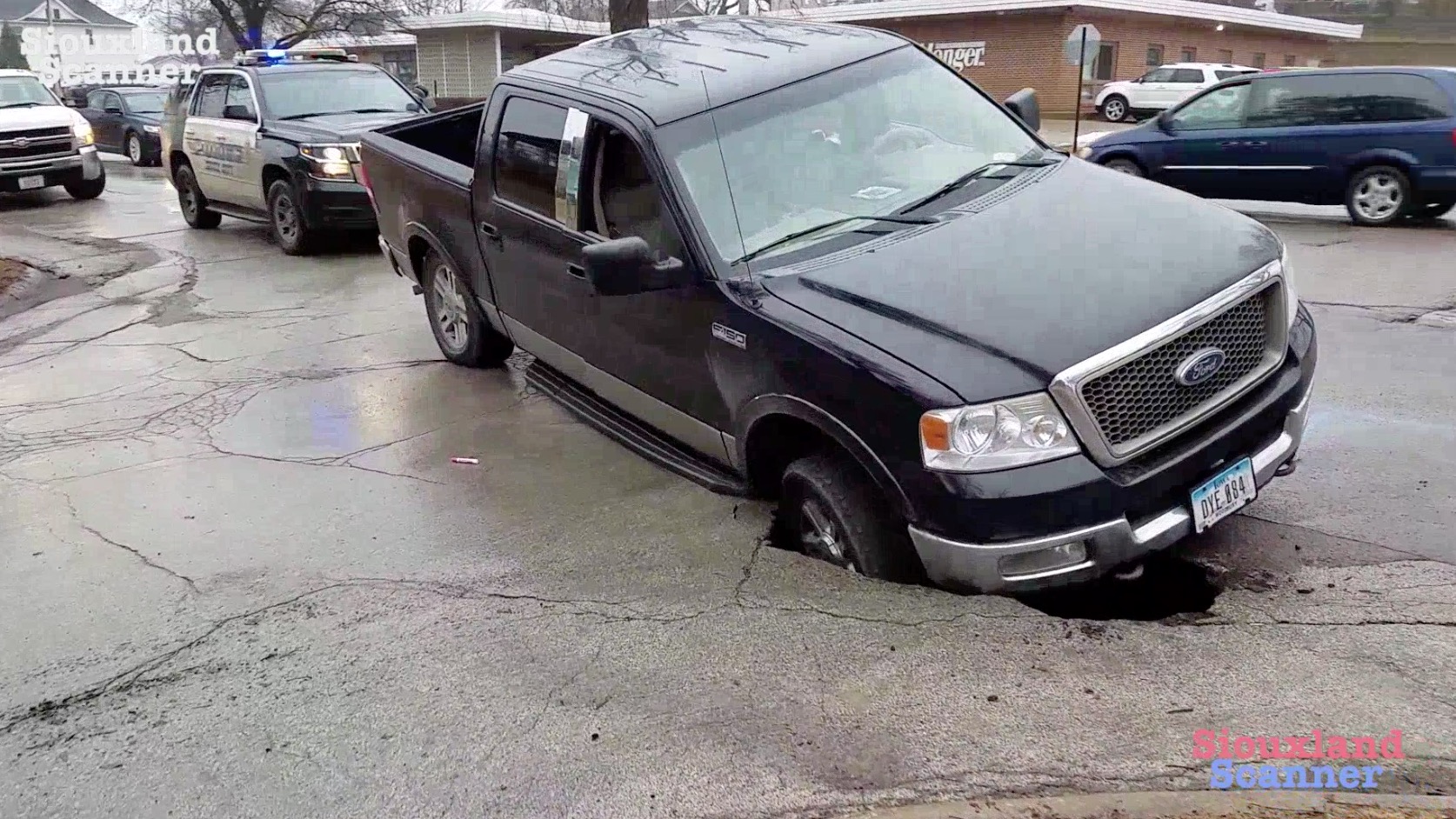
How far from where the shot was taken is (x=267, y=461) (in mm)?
5805

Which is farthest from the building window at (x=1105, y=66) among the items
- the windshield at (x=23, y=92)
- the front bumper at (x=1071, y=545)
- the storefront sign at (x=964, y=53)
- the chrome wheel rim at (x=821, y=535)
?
the front bumper at (x=1071, y=545)

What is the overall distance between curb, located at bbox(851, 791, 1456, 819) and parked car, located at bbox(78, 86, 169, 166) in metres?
24.7

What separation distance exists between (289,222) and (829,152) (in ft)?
30.3

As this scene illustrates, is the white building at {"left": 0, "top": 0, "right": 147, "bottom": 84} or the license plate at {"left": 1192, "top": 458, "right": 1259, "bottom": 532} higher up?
the white building at {"left": 0, "top": 0, "right": 147, "bottom": 84}

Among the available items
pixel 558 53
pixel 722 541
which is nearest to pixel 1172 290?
pixel 722 541

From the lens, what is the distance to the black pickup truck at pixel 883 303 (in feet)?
10.8

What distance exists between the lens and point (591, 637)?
3.72m

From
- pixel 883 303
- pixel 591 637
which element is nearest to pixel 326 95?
pixel 591 637

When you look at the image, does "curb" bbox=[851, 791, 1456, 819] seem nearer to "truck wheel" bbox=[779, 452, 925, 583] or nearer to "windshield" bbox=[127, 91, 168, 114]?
"truck wheel" bbox=[779, 452, 925, 583]

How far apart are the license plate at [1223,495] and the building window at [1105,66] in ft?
124

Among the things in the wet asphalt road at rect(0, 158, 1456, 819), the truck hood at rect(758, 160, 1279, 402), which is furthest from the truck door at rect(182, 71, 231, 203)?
the truck hood at rect(758, 160, 1279, 402)

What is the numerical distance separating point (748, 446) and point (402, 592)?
4.71 feet

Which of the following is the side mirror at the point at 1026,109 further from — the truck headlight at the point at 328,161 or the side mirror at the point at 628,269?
the truck headlight at the point at 328,161

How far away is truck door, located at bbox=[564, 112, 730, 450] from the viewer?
4.22 metres
